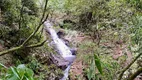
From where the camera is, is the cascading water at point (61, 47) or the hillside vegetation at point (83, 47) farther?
the cascading water at point (61, 47)

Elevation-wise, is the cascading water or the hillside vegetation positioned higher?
the hillside vegetation

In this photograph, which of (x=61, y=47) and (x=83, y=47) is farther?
(x=61, y=47)

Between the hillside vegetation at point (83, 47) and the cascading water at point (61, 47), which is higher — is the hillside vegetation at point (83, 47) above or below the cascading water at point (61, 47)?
above

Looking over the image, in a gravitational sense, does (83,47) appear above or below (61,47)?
above

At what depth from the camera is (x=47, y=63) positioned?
9375 mm

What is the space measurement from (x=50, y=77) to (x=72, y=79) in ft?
3.23

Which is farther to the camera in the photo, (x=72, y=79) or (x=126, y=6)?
(x=72, y=79)

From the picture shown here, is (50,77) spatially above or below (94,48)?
below

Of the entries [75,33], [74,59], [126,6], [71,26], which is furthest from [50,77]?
[71,26]

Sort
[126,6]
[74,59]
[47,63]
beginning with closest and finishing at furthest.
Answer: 1. [126,6]
2. [47,63]
3. [74,59]

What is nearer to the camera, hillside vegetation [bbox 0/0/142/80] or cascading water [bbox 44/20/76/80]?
hillside vegetation [bbox 0/0/142/80]

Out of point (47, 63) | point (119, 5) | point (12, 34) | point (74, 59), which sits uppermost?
point (119, 5)

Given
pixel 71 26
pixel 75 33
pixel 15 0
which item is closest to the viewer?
pixel 15 0

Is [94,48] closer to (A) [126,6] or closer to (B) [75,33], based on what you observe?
(A) [126,6]
